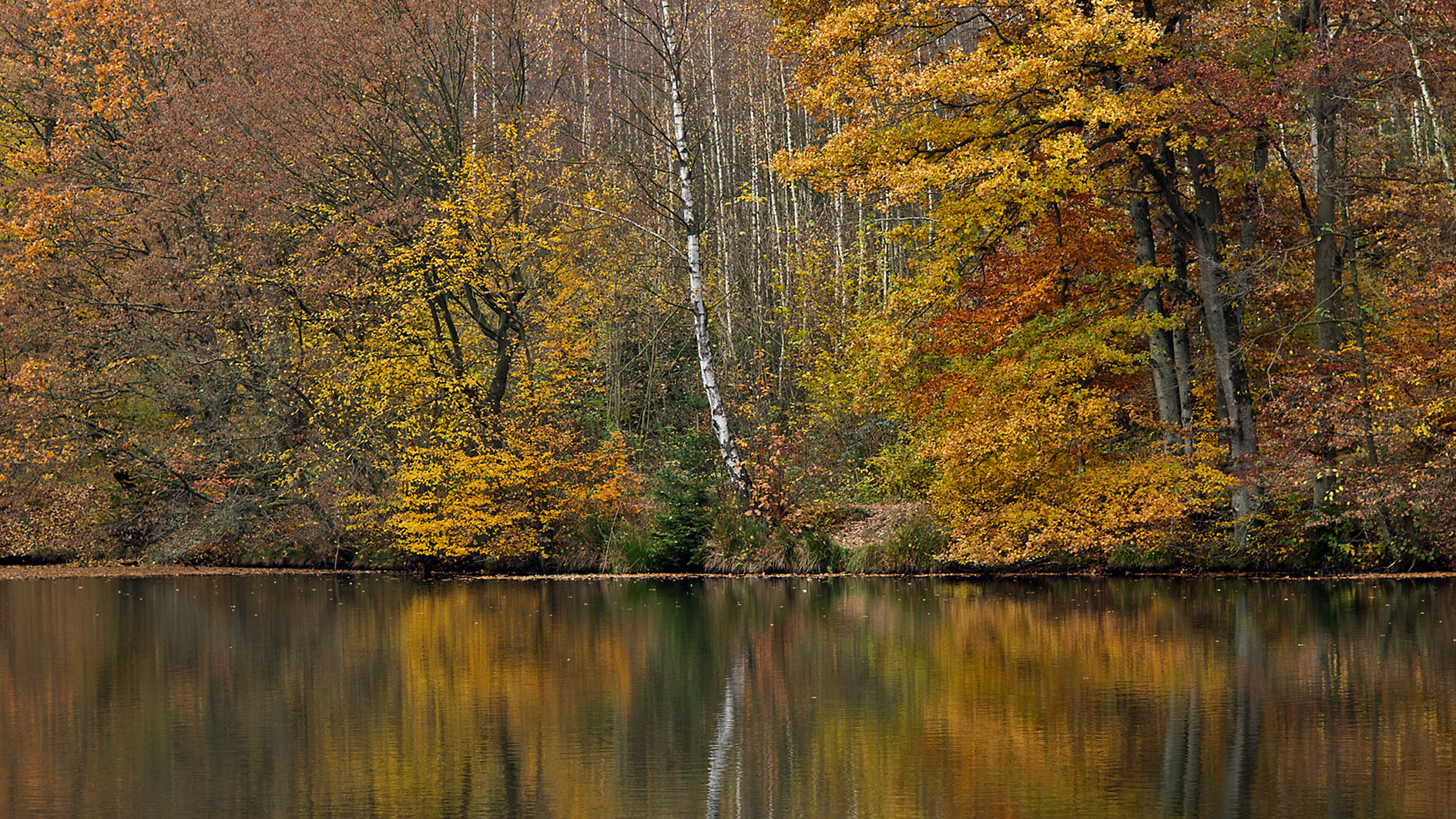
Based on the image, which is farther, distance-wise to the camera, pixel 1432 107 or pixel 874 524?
pixel 874 524

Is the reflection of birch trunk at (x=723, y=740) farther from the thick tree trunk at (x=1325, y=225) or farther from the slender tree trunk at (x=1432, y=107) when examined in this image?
the slender tree trunk at (x=1432, y=107)

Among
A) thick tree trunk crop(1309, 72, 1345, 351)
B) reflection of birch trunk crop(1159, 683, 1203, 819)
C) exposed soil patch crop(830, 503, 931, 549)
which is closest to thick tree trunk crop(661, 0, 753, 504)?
exposed soil patch crop(830, 503, 931, 549)

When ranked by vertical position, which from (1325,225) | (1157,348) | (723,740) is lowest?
(723,740)

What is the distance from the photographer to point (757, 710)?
11812mm

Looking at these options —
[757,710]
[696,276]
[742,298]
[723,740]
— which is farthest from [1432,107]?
[742,298]

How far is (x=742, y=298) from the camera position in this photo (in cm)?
3844

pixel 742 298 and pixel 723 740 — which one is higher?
pixel 742 298

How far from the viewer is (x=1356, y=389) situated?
22172 mm

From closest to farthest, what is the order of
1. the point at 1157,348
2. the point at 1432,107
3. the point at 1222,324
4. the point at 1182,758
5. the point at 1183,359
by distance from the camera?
the point at 1182,758 < the point at 1432,107 < the point at 1222,324 < the point at 1157,348 < the point at 1183,359

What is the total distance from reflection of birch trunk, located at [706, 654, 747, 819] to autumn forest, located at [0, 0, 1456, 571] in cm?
1112

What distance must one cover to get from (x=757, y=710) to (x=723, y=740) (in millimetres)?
1362

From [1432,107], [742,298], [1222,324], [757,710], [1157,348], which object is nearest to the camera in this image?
[757,710]

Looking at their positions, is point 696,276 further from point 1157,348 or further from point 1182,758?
point 1182,758

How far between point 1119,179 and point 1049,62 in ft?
12.9
